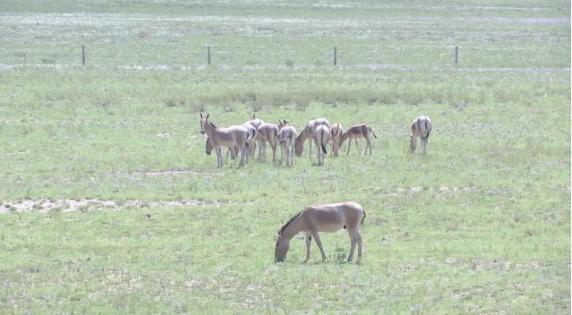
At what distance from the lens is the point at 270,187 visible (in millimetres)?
26078

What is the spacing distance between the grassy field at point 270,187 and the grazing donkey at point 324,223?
32 cm

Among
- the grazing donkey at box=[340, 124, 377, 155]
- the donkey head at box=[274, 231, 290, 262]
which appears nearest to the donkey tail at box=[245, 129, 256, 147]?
the grazing donkey at box=[340, 124, 377, 155]

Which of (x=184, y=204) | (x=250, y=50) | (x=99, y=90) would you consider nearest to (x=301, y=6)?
(x=250, y=50)

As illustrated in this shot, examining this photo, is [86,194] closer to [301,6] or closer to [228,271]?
[228,271]

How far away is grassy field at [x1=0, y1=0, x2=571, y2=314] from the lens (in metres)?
17.6

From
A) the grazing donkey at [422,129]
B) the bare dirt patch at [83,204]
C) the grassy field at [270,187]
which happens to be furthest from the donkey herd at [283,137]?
the bare dirt patch at [83,204]

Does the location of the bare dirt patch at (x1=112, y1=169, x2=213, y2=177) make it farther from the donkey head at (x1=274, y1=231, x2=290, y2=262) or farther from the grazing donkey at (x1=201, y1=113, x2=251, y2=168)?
the donkey head at (x1=274, y1=231, x2=290, y2=262)

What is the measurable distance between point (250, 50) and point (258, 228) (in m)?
42.9

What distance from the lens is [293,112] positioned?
38625 millimetres

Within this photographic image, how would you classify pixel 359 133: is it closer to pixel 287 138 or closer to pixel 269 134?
pixel 269 134

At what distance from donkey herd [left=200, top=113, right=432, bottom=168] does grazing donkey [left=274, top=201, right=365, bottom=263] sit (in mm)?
9992

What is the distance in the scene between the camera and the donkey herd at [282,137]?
1161 inches

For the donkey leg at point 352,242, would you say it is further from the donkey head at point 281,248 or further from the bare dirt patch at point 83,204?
the bare dirt patch at point 83,204

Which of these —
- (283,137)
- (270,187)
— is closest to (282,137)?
(283,137)
